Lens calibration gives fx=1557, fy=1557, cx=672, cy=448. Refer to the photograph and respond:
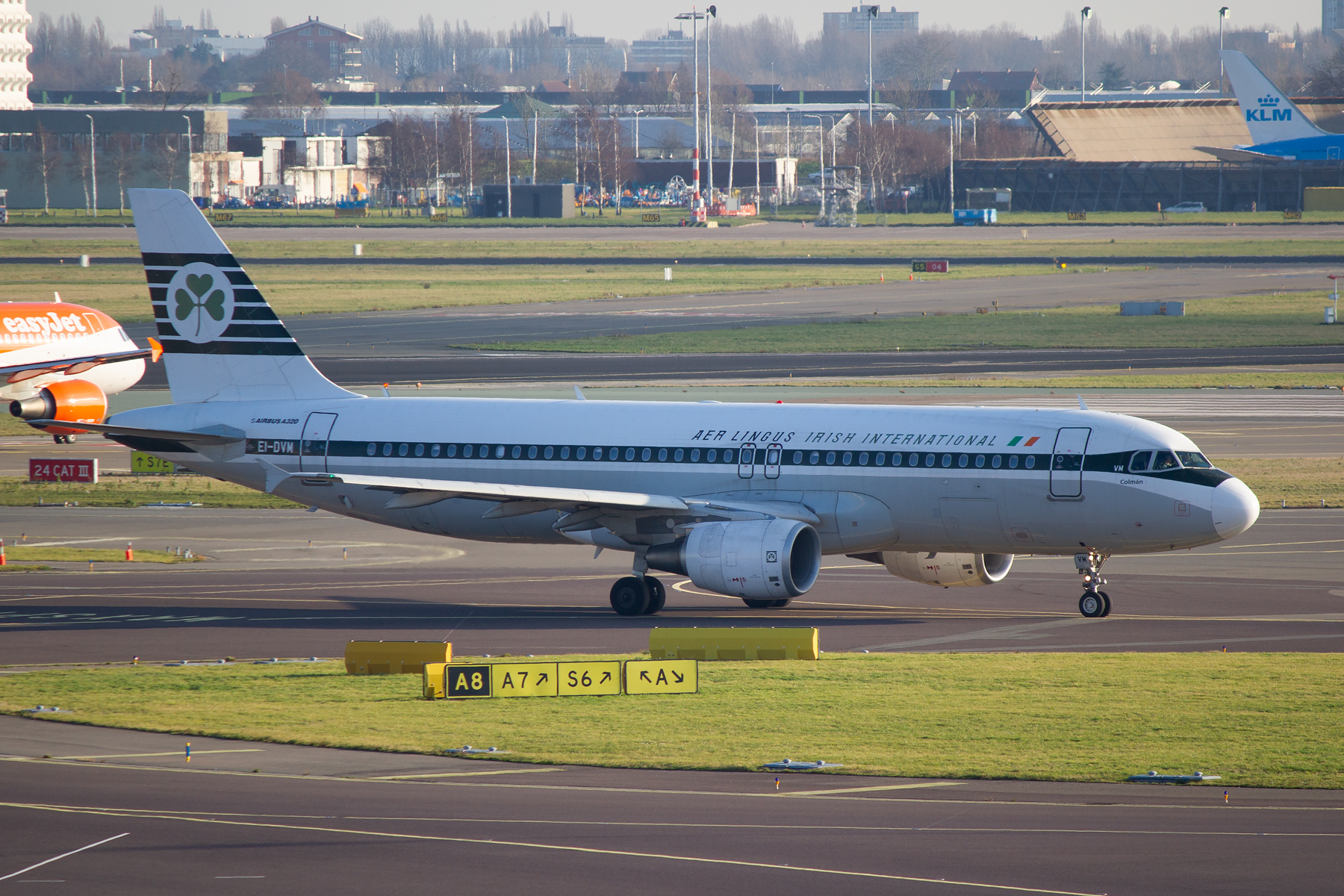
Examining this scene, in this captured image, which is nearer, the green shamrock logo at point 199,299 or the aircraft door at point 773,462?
the aircraft door at point 773,462

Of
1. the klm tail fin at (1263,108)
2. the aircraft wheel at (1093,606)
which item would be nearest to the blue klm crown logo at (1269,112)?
the klm tail fin at (1263,108)

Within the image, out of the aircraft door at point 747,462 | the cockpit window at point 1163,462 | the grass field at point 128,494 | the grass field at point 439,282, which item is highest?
the grass field at point 439,282

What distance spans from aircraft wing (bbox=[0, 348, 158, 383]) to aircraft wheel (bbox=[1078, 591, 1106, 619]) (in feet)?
142

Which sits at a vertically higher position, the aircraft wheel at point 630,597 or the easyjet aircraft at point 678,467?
the easyjet aircraft at point 678,467

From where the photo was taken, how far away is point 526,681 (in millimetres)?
25094

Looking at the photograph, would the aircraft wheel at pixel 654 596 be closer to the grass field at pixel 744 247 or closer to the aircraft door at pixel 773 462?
the aircraft door at pixel 773 462

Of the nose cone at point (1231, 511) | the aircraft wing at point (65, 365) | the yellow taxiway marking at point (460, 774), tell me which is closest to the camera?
the yellow taxiway marking at point (460, 774)

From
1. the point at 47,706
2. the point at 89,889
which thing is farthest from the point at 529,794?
the point at 47,706

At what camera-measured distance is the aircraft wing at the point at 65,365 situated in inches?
2446

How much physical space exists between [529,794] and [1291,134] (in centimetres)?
12334

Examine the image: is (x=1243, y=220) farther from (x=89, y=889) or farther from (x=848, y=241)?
(x=89, y=889)

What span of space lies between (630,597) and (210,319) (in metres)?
13.7

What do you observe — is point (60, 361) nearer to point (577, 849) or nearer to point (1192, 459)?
point (1192, 459)

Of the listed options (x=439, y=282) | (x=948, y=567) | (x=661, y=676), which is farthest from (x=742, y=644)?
(x=439, y=282)
